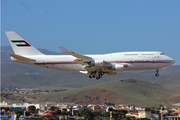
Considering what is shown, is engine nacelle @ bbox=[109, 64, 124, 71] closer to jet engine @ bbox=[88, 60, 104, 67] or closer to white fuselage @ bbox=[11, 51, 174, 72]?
white fuselage @ bbox=[11, 51, 174, 72]

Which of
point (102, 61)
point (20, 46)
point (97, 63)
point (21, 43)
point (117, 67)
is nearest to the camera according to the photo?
point (97, 63)

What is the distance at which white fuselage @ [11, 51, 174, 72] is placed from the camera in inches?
3420

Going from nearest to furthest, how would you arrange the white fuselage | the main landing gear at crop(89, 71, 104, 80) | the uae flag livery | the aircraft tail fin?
the white fuselage, the main landing gear at crop(89, 71, 104, 80), the aircraft tail fin, the uae flag livery

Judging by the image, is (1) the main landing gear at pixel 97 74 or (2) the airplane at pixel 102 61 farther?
(1) the main landing gear at pixel 97 74

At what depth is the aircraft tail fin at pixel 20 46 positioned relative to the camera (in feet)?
304

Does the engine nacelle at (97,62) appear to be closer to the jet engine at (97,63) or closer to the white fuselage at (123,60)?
the jet engine at (97,63)

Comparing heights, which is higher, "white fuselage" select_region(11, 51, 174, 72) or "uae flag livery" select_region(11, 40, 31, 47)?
"uae flag livery" select_region(11, 40, 31, 47)

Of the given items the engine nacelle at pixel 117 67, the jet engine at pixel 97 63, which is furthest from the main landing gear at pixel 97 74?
the engine nacelle at pixel 117 67

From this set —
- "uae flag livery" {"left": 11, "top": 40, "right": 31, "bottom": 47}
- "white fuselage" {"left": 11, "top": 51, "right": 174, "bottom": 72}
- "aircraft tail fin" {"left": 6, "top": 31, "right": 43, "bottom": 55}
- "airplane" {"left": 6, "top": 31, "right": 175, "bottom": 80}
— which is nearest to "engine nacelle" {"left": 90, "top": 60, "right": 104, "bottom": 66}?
"airplane" {"left": 6, "top": 31, "right": 175, "bottom": 80}

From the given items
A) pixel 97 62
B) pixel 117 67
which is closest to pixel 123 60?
pixel 117 67

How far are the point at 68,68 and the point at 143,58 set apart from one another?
12.5 m

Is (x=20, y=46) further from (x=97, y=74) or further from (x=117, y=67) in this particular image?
(x=117, y=67)

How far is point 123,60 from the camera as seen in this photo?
87.4 m

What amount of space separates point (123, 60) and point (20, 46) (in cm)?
1832
